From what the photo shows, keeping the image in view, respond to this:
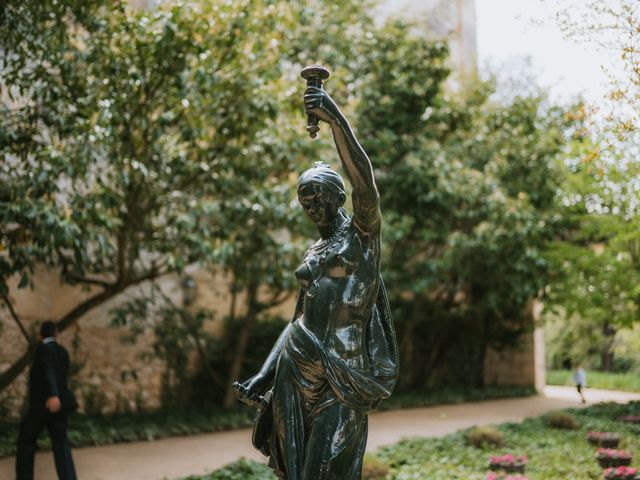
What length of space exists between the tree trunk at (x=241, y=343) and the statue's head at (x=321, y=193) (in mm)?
9485

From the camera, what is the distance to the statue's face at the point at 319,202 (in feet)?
9.09

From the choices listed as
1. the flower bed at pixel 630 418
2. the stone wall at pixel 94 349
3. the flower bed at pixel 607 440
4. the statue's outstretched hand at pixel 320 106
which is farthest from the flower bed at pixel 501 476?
the stone wall at pixel 94 349

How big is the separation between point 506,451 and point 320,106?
7.14 metres

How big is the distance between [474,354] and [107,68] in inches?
569

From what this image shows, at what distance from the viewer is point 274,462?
2799 mm

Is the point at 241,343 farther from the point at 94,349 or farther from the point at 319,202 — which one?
the point at 319,202

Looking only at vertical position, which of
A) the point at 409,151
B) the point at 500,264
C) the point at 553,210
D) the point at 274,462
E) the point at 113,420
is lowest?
the point at 113,420

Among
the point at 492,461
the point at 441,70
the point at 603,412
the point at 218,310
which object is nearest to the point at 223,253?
the point at 492,461

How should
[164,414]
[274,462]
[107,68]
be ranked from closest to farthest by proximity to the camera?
1. [274,462]
2. [107,68]
3. [164,414]

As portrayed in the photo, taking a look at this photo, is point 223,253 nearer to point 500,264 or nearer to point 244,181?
point 244,181

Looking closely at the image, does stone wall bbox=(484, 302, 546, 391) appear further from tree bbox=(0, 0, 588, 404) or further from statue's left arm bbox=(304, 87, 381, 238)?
statue's left arm bbox=(304, 87, 381, 238)

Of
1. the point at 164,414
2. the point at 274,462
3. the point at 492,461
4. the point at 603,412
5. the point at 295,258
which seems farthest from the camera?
the point at 603,412

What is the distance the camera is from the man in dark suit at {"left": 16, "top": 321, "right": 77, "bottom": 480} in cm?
605

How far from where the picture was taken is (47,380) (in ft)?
20.2
